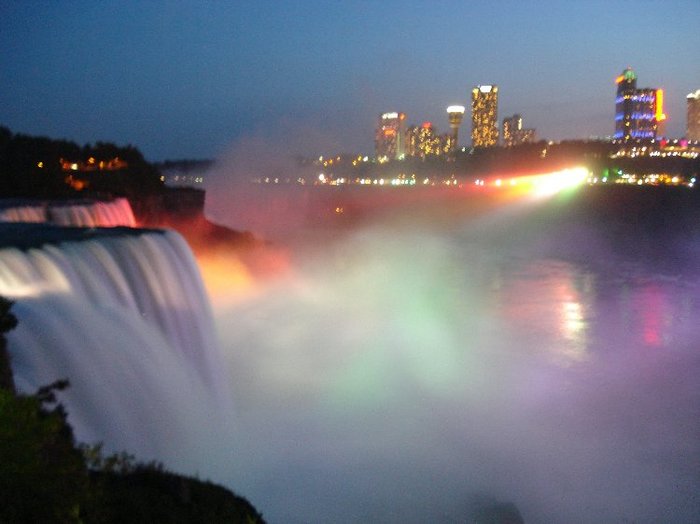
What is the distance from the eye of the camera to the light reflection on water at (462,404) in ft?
32.7

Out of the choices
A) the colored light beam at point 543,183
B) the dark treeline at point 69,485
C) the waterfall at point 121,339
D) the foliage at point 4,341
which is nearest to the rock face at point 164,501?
the dark treeline at point 69,485

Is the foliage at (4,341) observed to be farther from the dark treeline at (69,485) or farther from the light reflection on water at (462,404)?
the light reflection on water at (462,404)

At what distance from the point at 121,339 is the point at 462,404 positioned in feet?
27.1

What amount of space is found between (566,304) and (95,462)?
2606cm

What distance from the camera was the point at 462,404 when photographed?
48.0ft

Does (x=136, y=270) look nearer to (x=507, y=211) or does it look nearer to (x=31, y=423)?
(x=31, y=423)

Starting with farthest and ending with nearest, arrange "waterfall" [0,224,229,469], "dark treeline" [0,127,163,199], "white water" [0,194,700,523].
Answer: "dark treeline" [0,127,163,199]
"white water" [0,194,700,523]
"waterfall" [0,224,229,469]

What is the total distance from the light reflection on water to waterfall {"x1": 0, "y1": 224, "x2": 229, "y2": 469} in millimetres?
Result: 1133

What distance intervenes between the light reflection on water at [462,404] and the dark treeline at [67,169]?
7.33 meters

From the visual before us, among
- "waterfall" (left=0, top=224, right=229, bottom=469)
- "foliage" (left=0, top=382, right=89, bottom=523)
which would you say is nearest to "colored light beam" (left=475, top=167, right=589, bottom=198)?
"waterfall" (left=0, top=224, right=229, bottom=469)

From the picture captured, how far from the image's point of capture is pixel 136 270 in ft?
34.8

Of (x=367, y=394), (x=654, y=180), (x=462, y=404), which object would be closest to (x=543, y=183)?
(x=654, y=180)

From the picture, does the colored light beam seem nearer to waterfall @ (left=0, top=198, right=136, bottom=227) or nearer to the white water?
the white water

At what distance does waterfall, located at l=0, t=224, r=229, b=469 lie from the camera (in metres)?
6.81
